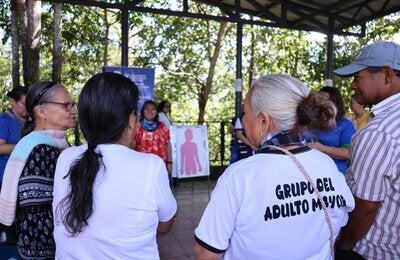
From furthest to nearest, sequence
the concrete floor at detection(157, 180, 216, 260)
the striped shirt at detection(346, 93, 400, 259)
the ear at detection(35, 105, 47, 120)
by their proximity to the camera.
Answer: the concrete floor at detection(157, 180, 216, 260) → the ear at detection(35, 105, 47, 120) → the striped shirt at detection(346, 93, 400, 259)

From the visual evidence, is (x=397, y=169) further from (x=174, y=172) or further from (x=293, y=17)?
(x=293, y=17)

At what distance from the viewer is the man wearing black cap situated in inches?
52.5

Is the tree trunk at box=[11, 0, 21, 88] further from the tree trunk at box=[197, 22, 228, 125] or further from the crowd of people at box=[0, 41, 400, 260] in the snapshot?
the tree trunk at box=[197, 22, 228, 125]

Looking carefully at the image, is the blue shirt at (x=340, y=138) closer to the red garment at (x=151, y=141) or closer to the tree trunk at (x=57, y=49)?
the red garment at (x=151, y=141)

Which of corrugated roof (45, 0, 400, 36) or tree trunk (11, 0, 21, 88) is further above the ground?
corrugated roof (45, 0, 400, 36)

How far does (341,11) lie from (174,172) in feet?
15.4

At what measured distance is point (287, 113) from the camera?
3.72ft

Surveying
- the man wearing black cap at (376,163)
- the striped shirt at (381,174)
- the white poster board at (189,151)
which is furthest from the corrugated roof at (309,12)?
the striped shirt at (381,174)

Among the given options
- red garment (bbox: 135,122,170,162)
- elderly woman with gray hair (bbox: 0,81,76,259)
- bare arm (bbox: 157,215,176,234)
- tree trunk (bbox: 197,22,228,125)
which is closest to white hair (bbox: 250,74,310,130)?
bare arm (bbox: 157,215,176,234)

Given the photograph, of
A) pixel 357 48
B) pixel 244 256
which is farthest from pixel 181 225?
pixel 357 48

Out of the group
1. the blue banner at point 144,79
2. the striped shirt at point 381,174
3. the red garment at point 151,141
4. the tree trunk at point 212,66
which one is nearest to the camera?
the striped shirt at point 381,174

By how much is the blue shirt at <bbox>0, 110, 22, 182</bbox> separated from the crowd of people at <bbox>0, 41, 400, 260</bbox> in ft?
5.43

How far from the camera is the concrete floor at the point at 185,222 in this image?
3528 mm

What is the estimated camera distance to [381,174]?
133 centimetres
